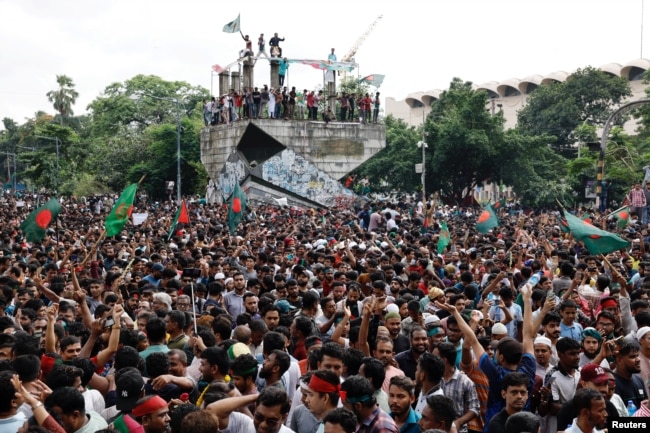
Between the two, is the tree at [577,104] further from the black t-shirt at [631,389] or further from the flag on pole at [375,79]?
the black t-shirt at [631,389]

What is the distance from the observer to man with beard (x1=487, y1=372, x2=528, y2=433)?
214 inches

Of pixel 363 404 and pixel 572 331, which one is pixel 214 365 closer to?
pixel 363 404

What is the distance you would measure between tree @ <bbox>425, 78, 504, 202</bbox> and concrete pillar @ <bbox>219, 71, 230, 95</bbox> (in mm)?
9883

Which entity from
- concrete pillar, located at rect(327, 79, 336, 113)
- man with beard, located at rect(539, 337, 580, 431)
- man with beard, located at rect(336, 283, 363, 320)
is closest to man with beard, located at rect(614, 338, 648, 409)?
man with beard, located at rect(539, 337, 580, 431)

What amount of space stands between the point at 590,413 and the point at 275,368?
6.85ft

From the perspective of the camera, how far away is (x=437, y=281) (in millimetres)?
11039

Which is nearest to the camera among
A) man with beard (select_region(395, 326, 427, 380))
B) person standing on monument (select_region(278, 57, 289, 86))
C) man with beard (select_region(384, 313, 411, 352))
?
man with beard (select_region(395, 326, 427, 380))

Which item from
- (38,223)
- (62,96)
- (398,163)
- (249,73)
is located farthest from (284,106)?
(62,96)

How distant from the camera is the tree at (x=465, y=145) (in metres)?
41.8

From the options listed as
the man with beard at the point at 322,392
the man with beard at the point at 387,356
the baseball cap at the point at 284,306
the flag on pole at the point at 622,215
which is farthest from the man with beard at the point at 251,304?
the flag on pole at the point at 622,215

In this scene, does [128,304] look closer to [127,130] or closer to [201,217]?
[201,217]

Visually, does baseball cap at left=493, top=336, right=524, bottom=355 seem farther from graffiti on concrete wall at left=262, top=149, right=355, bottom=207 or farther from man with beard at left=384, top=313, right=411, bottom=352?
graffiti on concrete wall at left=262, top=149, right=355, bottom=207

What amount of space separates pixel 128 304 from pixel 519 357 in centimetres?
526

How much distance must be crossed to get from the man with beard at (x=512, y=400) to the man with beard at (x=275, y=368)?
1.43 meters
